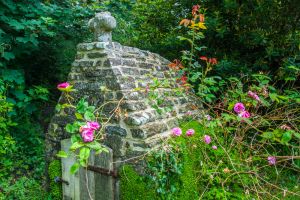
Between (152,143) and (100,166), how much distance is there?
804 mm

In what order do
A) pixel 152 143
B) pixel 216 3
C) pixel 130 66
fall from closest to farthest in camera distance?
pixel 152 143 < pixel 130 66 < pixel 216 3

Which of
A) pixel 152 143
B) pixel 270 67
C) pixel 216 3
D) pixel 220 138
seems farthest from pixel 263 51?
pixel 152 143

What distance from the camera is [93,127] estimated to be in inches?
92.2

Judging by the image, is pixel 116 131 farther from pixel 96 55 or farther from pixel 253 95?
pixel 253 95

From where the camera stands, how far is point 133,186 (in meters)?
3.13

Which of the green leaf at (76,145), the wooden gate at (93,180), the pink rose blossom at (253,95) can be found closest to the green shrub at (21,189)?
the wooden gate at (93,180)

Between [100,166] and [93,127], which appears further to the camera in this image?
[100,166]

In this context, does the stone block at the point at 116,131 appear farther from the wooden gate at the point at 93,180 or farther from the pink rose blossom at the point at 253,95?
Answer: the pink rose blossom at the point at 253,95

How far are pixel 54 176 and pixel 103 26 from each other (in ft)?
7.51

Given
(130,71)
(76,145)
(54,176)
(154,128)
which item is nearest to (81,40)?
(130,71)

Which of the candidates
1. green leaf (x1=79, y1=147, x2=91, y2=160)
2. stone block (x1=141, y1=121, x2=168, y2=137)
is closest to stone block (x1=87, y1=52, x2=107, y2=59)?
stone block (x1=141, y1=121, x2=168, y2=137)

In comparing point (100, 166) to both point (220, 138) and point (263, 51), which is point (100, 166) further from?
point (263, 51)

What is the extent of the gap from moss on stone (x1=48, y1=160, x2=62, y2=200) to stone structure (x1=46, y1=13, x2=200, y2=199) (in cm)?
15

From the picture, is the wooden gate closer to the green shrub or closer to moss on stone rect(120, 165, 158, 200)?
moss on stone rect(120, 165, 158, 200)
